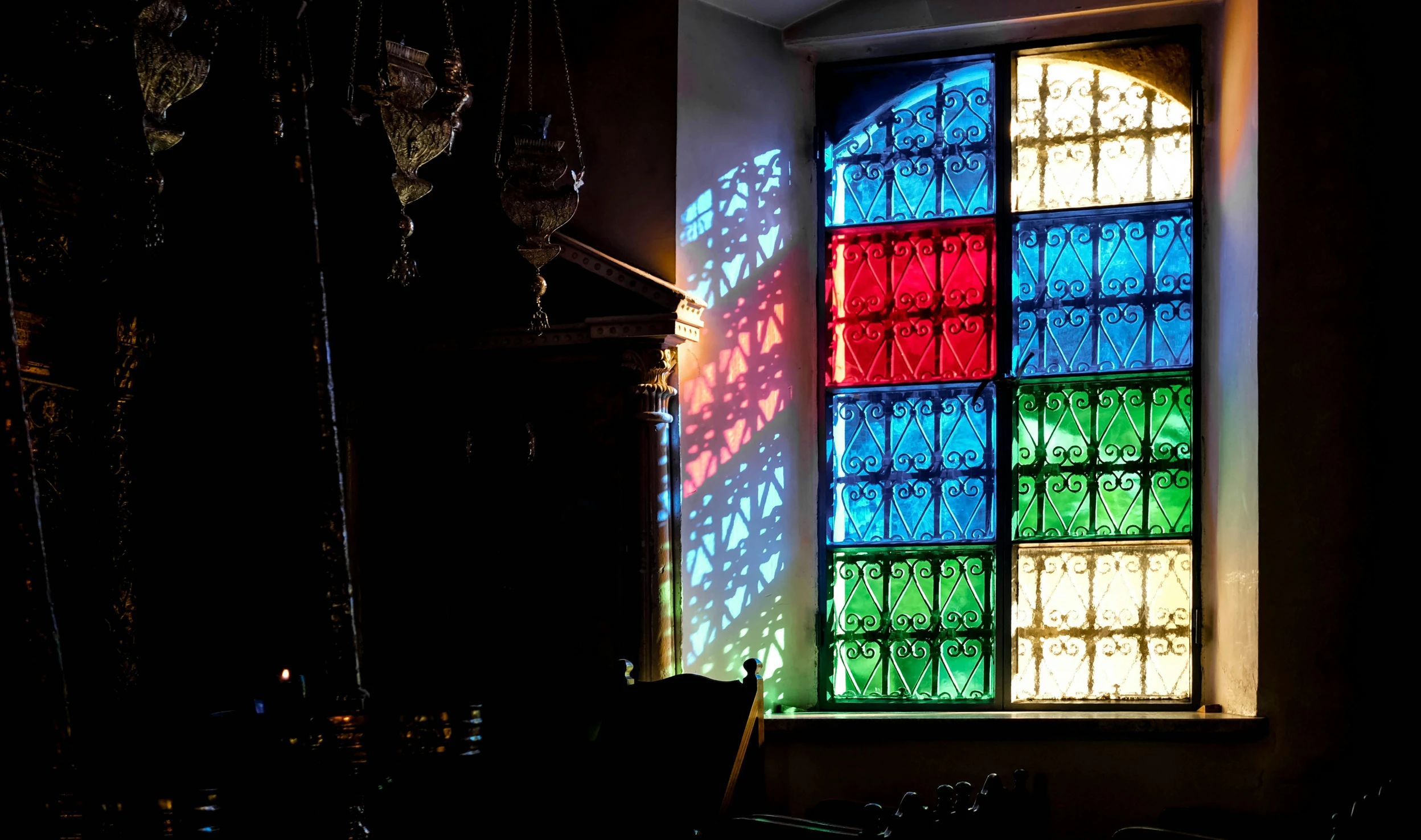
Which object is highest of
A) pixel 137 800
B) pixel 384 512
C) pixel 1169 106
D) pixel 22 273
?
pixel 1169 106

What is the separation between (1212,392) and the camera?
530cm

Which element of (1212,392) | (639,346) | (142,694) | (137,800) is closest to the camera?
(137,800)

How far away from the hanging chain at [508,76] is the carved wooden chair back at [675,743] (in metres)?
2.16

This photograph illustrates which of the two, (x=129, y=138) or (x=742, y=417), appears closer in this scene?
(x=129, y=138)

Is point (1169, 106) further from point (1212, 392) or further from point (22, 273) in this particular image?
point (22, 273)

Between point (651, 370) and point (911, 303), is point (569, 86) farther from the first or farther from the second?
point (911, 303)

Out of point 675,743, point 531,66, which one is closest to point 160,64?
point 531,66

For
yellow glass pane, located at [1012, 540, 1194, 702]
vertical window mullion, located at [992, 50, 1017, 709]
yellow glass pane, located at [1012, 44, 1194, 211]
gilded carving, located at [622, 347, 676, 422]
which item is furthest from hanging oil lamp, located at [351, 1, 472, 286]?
yellow glass pane, located at [1012, 540, 1194, 702]

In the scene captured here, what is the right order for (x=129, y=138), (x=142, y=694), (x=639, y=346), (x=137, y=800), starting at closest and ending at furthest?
(x=137, y=800) < (x=129, y=138) < (x=142, y=694) < (x=639, y=346)

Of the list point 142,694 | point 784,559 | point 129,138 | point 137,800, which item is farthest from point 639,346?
point 137,800

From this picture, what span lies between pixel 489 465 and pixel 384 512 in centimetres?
46

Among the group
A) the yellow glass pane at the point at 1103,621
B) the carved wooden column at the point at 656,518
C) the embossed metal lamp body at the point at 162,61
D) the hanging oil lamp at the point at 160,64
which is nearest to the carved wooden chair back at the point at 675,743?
the carved wooden column at the point at 656,518

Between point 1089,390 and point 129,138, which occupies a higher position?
point 129,138

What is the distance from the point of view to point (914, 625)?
5.52 m
